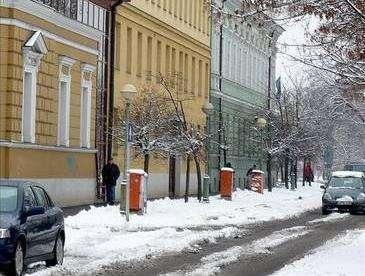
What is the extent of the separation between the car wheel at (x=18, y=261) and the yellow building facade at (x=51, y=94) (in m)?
15.2

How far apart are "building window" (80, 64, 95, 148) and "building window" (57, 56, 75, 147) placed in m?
1.87

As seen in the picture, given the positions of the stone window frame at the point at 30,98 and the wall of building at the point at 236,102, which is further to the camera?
the wall of building at the point at 236,102

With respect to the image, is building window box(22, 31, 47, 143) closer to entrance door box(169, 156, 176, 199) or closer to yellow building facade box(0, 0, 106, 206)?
yellow building facade box(0, 0, 106, 206)

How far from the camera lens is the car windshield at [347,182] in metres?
44.9

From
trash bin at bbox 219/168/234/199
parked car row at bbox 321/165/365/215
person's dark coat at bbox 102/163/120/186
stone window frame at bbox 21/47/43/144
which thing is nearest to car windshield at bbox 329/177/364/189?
parked car row at bbox 321/165/365/215

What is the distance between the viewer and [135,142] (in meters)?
42.6

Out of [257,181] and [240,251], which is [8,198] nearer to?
[240,251]

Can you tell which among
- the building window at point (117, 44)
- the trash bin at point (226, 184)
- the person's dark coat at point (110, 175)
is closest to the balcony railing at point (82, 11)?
the building window at point (117, 44)

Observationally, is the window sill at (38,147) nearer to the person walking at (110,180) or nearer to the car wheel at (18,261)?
the person walking at (110,180)

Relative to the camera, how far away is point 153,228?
101ft

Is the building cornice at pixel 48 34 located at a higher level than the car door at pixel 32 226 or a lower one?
higher

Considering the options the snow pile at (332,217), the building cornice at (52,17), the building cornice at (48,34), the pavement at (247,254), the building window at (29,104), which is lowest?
the pavement at (247,254)

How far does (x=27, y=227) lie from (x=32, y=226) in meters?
0.28

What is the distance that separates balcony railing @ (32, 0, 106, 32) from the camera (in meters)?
37.2
